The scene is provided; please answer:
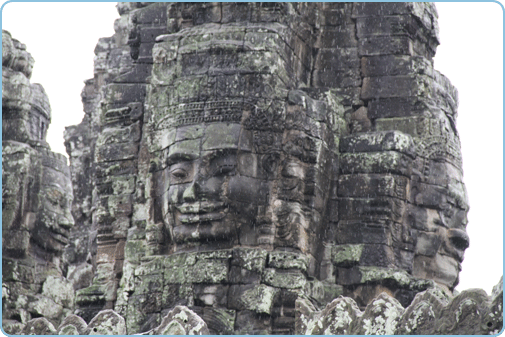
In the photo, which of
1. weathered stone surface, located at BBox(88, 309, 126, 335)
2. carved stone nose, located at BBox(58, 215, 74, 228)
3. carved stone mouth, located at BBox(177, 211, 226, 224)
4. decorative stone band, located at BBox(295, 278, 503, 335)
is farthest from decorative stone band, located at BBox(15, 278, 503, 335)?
carved stone nose, located at BBox(58, 215, 74, 228)

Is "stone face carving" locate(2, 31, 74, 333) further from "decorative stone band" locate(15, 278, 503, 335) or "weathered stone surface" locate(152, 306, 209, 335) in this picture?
"weathered stone surface" locate(152, 306, 209, 335)

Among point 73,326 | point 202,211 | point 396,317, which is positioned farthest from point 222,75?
point 396,317

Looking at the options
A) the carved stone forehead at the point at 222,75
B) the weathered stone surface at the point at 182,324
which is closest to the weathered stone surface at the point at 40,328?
the weathered stone surface at the point at 182,324

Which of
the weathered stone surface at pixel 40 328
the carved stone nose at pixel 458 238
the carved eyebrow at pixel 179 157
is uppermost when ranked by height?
the carved eyebrow at pixel 179 157

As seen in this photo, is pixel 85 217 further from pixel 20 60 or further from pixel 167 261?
pixel 167 261

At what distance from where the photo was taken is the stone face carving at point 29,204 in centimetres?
2375

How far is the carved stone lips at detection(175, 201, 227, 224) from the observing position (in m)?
21.0

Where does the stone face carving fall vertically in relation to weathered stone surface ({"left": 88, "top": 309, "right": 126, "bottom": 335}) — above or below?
above

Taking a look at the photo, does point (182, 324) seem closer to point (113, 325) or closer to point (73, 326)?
point (113, 325)

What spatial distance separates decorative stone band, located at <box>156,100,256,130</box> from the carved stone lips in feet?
4.31

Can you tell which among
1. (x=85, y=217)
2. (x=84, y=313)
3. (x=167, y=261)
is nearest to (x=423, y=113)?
(x=167, y=261)

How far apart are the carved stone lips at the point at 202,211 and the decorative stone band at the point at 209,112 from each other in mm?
1313

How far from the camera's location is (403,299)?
21125mm

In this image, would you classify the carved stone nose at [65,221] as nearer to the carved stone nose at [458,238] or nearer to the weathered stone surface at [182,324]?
the weathered stone surface at [182,324]
